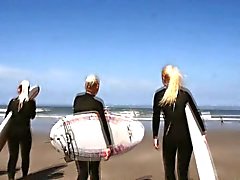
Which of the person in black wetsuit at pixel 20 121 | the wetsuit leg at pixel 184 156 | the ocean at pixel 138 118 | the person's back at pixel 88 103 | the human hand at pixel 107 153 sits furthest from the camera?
the ocean at pixel 138 118

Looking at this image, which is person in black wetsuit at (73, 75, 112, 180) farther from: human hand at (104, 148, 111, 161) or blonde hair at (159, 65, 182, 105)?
blonde hair at (159, 65, 182, 105)

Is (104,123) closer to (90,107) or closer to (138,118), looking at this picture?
(90,107)

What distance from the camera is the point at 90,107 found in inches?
189

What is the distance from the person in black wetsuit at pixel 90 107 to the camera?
4781 mm

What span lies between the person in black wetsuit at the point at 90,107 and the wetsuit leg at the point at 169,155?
78cm

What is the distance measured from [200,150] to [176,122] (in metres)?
0.49

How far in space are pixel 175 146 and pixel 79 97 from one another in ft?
4.48

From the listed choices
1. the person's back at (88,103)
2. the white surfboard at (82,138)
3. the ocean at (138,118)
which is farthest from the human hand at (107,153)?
the ocean at (138,118)

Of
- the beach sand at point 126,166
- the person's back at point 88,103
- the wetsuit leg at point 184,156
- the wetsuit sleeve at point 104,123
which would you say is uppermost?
the person's back at point 88,103

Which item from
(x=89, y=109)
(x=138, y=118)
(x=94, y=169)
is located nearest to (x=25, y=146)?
(x=94, y=169)

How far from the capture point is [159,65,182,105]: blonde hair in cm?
456

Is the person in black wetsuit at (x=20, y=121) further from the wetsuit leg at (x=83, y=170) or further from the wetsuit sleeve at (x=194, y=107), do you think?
the wetsuit sleeve at (x=194, y=107)

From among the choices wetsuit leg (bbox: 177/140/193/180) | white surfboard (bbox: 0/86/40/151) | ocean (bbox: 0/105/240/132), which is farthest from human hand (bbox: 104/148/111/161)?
white surfboard (bbox: 0/86/40/151)

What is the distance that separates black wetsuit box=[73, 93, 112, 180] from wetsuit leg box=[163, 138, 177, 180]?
773 millimetres
